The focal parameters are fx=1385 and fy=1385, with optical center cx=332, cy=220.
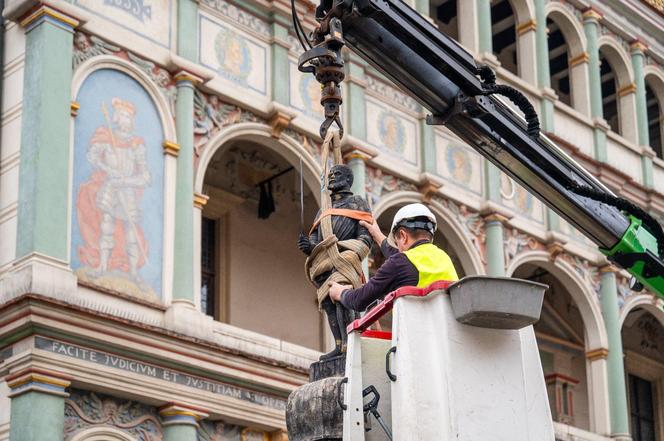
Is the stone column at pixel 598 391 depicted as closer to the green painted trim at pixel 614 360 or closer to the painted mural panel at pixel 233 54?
the green painted trim at pixel 614 360

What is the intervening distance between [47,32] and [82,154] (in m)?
1.50

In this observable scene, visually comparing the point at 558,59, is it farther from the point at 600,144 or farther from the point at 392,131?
the point at 392,131

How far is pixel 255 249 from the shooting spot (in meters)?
21.5

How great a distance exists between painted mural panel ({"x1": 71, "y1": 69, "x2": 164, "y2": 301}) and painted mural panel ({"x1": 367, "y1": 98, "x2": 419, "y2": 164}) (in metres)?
4.24

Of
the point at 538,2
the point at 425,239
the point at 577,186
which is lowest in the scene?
the point at 425,239

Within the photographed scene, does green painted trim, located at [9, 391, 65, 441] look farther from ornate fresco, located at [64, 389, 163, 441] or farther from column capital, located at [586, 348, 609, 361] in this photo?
column capital, located at [586, 348, 609, 361]

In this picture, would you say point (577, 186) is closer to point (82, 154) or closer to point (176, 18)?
point (82, 154)

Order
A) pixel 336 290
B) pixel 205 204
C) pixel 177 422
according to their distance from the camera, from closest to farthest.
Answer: pixel 336 290
pixel 177 422
pixel 205 204

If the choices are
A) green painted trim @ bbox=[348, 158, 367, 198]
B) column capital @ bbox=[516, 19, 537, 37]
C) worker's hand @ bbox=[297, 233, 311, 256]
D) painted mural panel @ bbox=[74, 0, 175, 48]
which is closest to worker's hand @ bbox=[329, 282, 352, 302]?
worker's hand @ bbox=[297, 233, 311, 256]

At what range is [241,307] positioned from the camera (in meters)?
20.9

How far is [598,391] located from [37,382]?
438 inches

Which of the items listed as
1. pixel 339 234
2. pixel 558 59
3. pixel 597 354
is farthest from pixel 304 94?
pixel 339 234

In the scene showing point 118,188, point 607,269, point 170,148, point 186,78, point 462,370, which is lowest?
point 462,370

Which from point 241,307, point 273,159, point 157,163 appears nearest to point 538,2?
point 273,159
